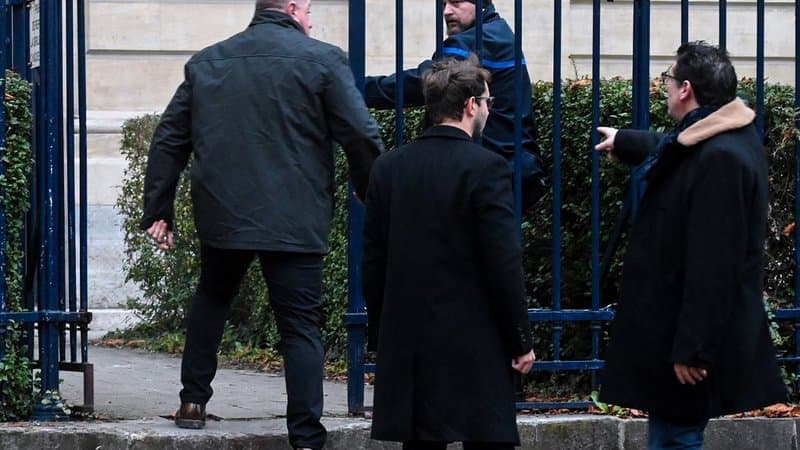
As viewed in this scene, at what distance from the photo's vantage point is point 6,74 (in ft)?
19.6

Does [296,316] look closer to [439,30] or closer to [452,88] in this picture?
[452,88]

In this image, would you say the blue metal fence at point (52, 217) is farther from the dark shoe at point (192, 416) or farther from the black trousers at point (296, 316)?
the black trousers at point (296, 316)

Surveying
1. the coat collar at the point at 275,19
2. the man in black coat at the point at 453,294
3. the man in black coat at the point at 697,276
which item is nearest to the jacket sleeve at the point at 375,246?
the man in black coat at the point at 453,294

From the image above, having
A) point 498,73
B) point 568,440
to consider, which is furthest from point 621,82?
A: point 568,440

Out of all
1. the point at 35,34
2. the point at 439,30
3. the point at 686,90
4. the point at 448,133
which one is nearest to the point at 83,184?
the point at 35,34

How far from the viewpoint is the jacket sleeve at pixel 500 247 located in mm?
4453

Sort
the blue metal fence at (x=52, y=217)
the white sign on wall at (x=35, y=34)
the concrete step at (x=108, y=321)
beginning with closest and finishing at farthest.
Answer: the blue metal fence at (x=52, y=217) → the white sign on wall at (x=35, y=34) → the concrete step at (x=108, y=321)

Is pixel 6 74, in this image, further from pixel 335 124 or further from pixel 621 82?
pixel 621 82

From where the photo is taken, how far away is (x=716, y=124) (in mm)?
4551

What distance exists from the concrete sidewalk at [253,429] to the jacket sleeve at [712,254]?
1.58m

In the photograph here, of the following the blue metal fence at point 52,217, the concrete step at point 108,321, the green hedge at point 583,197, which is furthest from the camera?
the concrete step at point 108,321

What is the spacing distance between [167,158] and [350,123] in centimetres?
68

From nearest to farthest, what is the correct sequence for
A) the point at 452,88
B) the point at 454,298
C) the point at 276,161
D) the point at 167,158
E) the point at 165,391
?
the point at 454,298 → the point at 452,88 → the point at 276,161 → the point at 167,158 → the point at 165,391

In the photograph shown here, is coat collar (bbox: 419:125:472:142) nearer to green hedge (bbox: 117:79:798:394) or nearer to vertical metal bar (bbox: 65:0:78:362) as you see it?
vertical metal bar (bbox: 65:0:78:362)
